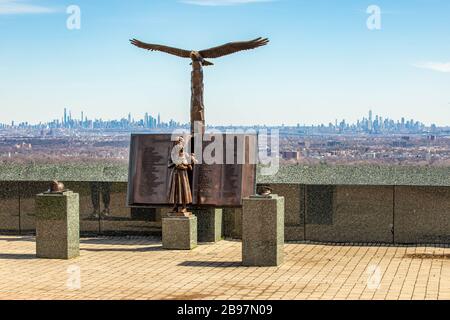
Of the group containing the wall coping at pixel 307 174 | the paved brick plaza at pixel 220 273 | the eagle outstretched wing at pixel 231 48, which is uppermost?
the eagle outstretched wing at pixel 231 48

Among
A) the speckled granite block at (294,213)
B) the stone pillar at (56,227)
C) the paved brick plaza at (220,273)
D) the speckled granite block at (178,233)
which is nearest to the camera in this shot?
the paved brick plaza at (220,273)

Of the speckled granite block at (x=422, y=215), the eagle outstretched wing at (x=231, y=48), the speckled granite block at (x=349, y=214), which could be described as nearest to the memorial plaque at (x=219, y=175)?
the speckled granite block at (x=349, y=214)

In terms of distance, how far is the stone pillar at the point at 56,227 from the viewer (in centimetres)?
1798

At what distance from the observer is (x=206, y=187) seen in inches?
799

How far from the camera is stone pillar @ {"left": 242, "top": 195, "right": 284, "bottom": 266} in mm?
16781

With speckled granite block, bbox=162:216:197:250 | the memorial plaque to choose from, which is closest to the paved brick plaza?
speckled granite block, bbox=162:216:197:250

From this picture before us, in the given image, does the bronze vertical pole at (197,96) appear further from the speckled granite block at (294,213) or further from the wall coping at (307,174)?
the speckled granite block at (294,213)

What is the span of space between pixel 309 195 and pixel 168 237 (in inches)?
128

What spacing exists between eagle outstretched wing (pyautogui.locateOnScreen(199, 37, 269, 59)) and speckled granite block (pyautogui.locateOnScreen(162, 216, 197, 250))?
3928 millimetres

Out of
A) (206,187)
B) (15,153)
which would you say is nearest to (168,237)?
(206,187)

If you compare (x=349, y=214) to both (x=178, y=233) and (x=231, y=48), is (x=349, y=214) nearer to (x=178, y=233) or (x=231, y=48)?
(x=178, y=233)

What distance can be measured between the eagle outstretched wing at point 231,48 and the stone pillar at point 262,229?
199 inches

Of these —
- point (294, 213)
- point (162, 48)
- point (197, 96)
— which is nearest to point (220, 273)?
point (294, 213)

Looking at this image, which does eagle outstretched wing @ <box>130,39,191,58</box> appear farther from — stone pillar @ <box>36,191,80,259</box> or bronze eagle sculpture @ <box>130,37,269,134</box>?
stone pillar @ <box>36,191,80,259</box>
